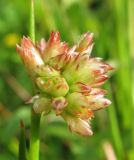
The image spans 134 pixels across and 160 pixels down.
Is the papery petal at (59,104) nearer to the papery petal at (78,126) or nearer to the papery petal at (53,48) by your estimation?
the papery petal at (78,126)

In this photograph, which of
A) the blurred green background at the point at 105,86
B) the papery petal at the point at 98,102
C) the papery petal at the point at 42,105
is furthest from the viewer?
the blurred green background at the point at 105,86

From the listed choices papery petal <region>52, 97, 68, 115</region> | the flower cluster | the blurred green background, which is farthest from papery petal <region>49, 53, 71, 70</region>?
the blurred green background

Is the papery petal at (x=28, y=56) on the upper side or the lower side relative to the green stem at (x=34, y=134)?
upper

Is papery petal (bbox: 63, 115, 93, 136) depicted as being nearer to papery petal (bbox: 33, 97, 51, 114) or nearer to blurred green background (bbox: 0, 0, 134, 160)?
papery petal (bbox: 33, 97, 51, 114)

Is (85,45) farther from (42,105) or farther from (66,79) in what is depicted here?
(42,105)

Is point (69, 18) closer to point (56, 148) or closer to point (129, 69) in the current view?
point (129, 69)

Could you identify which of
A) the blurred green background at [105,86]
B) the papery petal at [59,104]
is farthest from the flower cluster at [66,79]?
the blurred green background at [105,86]
